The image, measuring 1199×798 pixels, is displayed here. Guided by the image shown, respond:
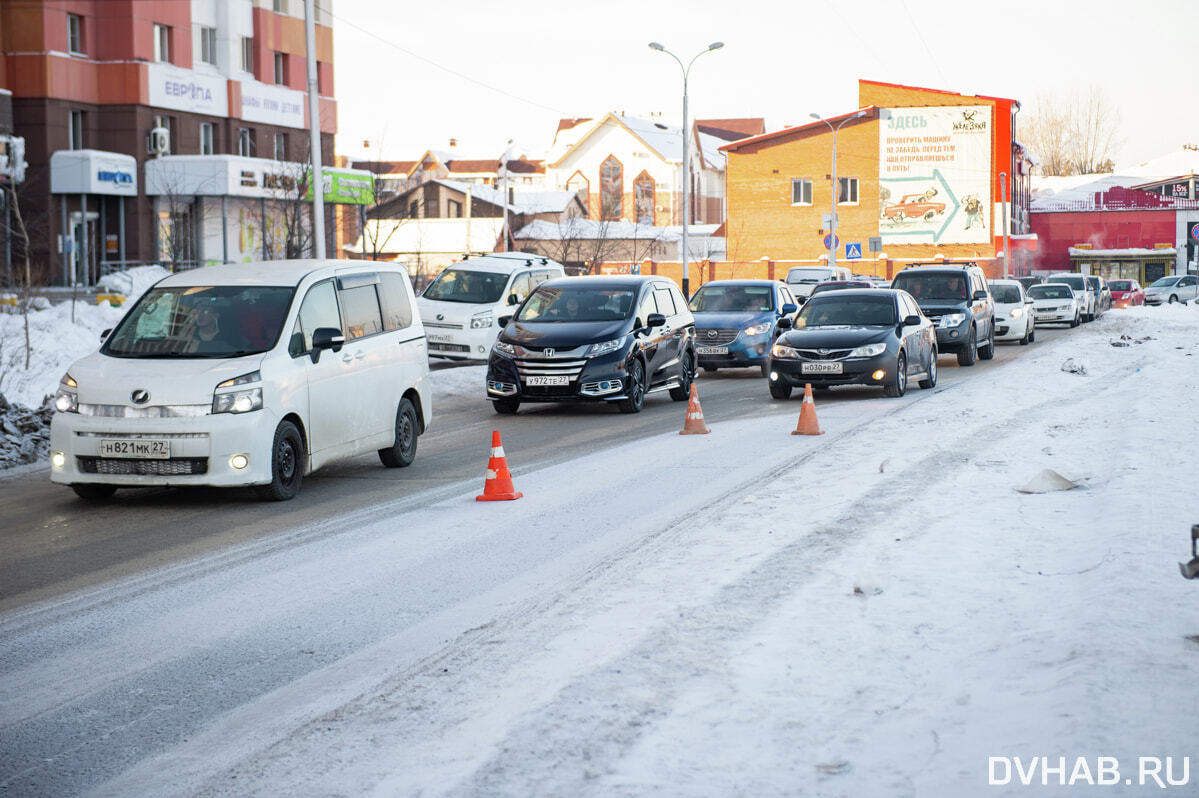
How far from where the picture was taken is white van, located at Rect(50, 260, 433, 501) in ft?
33.0

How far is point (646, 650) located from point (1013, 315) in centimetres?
2893

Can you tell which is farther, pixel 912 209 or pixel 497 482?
pixel 912 209

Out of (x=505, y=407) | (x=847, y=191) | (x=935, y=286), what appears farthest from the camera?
(x=847, y=191)

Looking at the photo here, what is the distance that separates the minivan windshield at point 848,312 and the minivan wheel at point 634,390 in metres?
3.12

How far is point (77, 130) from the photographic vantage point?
4747 centimetres

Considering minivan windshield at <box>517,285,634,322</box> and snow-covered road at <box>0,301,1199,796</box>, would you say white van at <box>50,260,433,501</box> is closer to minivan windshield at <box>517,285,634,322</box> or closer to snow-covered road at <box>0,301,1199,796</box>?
snow-covered road at <box>0,301,1199,796</box>

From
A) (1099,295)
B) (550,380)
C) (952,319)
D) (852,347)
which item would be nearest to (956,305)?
(952,319)

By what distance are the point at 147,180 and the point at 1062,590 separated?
4616cm

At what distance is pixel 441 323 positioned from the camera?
25.0 meters

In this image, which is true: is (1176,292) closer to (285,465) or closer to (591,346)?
(591,346)

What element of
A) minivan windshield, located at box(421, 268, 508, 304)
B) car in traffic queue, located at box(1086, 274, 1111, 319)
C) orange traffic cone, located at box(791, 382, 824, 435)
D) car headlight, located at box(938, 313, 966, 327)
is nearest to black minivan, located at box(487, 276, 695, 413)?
orange traffic cone, located at box(791, 382, 824, 435)

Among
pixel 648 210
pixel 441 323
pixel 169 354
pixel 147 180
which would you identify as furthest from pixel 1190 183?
pixel 169 354

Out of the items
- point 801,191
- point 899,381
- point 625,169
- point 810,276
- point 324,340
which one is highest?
point 625,169

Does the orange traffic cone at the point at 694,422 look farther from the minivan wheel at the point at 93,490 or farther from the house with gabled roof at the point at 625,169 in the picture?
the house with gabled roof at the point at 625,169
